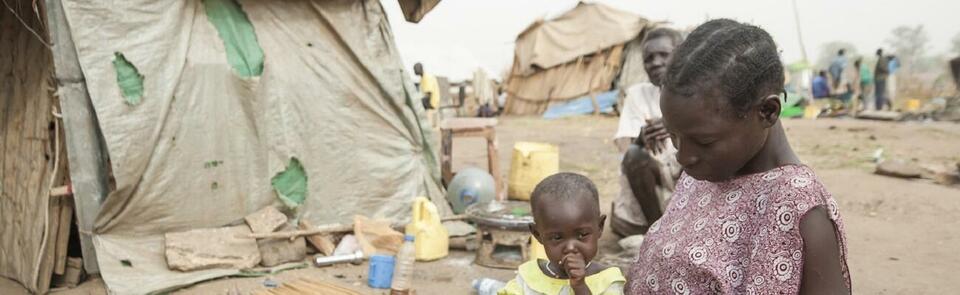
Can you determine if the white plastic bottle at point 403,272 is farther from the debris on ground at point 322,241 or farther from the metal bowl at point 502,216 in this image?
the debris on ground at point 322,241

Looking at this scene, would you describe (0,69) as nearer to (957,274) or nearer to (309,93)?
(309,93)

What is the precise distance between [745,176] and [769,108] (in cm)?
19

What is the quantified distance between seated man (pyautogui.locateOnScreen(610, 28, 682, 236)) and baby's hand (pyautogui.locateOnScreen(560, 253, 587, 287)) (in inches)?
74.7

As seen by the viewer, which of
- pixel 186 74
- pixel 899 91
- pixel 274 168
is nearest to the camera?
pixel 186 74

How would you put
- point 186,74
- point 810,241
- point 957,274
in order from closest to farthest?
point 810,241 → point 957,274 → point 186,74

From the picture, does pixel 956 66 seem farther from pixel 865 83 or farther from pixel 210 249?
pixel 210 249

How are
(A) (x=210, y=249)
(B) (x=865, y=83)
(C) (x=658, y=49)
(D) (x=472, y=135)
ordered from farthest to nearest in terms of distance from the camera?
(B) (x=865, y=83)
(D) (x=472, y=135)
(A) (x=210, y=249)
(C) (x=658, y=49)

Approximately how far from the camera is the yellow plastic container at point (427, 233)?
4.19 meters

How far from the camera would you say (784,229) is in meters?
1.21

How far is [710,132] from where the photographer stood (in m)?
1.21

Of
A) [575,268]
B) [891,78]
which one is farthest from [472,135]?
[891,78]

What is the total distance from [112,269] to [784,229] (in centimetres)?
358

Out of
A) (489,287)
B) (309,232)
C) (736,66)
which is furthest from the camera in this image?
(309,232)

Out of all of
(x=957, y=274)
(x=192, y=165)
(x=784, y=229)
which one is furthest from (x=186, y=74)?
(x=957, y=274)
